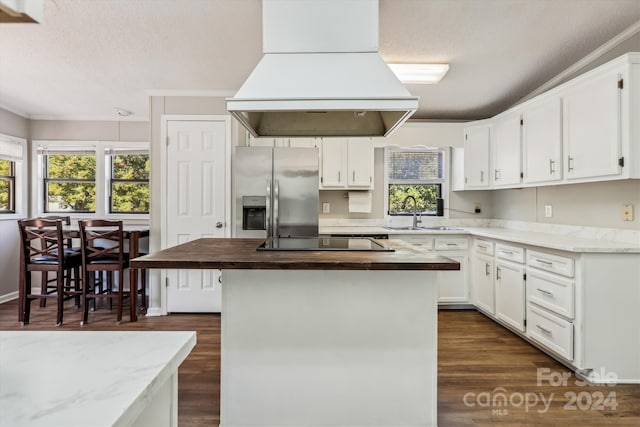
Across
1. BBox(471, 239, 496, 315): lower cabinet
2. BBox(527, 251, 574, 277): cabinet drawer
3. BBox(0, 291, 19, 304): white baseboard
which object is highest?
BBox(527, 251, 574, 277): cabinet drawer

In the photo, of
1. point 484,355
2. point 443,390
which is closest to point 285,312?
point 443,390

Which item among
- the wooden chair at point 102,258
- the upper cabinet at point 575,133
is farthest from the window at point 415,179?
the wooden chair at point 102,258

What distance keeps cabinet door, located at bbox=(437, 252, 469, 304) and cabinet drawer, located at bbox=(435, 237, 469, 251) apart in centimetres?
8

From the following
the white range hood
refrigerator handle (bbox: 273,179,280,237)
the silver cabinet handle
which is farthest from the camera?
refrigerator handle (bbox: 273,179,280,237)

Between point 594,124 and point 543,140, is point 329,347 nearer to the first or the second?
point 594,124

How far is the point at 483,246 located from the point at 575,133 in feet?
4.61

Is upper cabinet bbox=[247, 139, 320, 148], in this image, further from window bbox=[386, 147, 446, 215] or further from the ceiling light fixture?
the ceiling light fixture

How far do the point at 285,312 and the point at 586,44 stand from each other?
3.11 meters

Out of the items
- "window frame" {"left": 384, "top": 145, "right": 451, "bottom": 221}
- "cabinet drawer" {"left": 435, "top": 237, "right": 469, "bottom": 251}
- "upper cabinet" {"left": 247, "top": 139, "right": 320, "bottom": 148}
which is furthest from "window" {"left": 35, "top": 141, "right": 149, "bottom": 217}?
"cabinet drawer" {"left": 435, "top": 237, "right": 469, "bottom": 251}

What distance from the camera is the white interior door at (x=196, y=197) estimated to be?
12.3ft

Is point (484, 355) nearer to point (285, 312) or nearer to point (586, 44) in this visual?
point (285, 312)

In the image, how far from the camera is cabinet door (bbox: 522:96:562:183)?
2830 millimetres

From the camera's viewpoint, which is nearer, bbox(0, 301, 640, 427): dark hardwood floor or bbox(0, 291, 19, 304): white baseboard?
bbox(0, 301, 640, 427): dark hardwood floor

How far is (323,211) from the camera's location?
4.44 m
